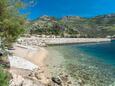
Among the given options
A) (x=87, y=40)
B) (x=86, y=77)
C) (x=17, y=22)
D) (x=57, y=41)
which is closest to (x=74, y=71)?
(x=86, y=77)

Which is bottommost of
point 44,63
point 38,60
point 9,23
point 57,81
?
point 57,81

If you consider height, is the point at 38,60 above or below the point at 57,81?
above

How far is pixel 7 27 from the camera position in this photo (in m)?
25.0

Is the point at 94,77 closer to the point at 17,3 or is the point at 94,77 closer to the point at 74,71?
the point at 74,71

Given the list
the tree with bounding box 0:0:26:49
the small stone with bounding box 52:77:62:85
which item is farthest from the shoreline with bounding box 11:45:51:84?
the tree with bounding box 0:0:26:49

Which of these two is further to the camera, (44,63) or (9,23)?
(44,63)

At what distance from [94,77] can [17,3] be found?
40.5 feet

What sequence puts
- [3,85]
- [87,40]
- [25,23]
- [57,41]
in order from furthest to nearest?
[87,40]
[57,41]
[25,23]
[3,85]

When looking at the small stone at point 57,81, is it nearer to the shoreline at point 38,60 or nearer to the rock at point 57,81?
the rock at point 57,81

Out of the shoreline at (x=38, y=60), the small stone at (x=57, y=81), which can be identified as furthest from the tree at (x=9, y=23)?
the small stone at (x=57, y=81)

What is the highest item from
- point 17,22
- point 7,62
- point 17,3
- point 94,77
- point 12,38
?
point 17,3

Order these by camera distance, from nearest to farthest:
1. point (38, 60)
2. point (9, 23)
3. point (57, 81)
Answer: point (9, 23), point (57, 81), point (38, 60)

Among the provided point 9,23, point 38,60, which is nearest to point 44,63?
point 38,60

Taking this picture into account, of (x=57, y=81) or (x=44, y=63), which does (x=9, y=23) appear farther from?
(x=44, y=63)
